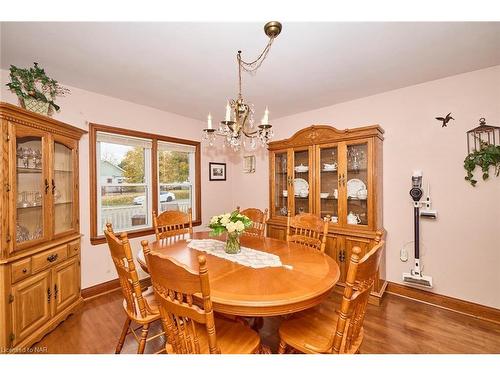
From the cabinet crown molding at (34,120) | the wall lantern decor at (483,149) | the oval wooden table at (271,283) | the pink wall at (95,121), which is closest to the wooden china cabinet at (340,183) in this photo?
the wall lantern decor at (483,149)

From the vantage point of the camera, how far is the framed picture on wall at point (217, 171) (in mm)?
3980

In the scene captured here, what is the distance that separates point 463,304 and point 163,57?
373 centimetres

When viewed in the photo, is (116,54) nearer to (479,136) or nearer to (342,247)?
(342,247)

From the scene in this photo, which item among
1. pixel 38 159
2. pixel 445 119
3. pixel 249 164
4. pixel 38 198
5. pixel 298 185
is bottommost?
pixel 38 198

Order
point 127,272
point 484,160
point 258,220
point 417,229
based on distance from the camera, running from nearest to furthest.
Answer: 1. point 127,272
2. point 484,160
3. point 417,229
4. point 258,220

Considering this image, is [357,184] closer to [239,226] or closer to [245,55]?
[239,226]

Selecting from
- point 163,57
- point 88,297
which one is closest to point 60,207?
point 88,297

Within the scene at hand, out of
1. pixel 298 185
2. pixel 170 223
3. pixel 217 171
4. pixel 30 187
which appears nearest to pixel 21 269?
pixel 30 187

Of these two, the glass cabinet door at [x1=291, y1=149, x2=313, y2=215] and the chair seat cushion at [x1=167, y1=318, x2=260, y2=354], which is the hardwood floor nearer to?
the chair seat cushion at [x1=167, y1=318, x2=260, y2=354]

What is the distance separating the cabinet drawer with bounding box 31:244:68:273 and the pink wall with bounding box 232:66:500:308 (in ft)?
11.7

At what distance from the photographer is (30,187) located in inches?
77.7

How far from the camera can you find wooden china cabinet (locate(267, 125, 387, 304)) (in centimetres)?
254

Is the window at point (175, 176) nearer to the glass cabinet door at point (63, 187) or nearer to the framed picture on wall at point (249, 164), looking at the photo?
the framed picture on wall at point (249, 164)

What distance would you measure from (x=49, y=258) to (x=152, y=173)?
1.54 meters
